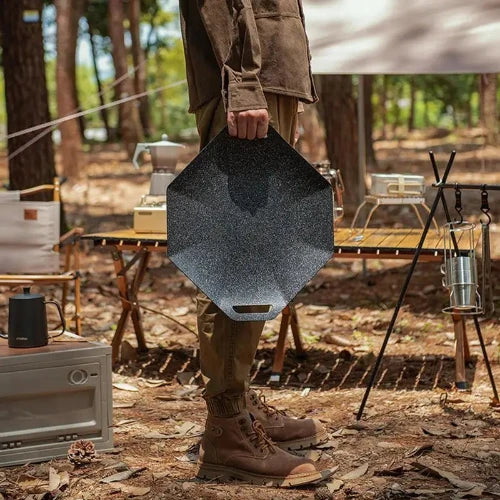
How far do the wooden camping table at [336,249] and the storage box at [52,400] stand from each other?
1159mm

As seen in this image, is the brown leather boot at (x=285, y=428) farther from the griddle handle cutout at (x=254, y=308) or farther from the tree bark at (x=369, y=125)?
the tree bark at (x=369, y=125)

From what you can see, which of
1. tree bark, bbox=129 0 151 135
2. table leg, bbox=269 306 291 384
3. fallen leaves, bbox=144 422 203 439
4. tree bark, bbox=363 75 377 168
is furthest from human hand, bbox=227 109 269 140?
tree bark, bbox=129 0 151 135

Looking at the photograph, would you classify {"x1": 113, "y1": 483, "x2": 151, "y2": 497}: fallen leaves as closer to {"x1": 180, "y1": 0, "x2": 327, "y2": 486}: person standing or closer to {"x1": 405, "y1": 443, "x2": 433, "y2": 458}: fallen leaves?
{"x1": 180, "y1": 0, "x2": 327, "y2": 486}: person standing

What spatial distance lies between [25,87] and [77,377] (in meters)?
4.85

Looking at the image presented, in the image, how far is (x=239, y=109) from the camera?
2803 mm

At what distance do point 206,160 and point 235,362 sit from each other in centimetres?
65

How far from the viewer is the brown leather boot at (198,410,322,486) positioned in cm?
307

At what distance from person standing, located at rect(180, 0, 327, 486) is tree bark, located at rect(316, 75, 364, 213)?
5706 mm

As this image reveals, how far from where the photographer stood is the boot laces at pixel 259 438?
3.12 meters

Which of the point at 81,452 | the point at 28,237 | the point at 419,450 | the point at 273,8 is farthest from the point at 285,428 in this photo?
the point at 28,237

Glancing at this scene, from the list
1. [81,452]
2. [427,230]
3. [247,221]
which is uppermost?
[247,221]

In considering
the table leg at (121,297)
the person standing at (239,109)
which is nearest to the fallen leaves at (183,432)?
the person standing at (239,109)

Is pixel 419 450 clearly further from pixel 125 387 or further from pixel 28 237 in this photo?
pixel 28 237

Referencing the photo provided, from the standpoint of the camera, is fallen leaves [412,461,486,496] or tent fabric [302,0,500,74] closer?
fallen leaves [412,461,486,496]
